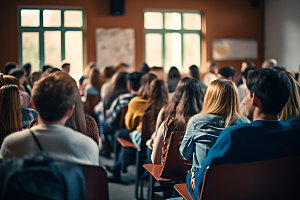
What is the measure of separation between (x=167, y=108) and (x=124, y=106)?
143 cm

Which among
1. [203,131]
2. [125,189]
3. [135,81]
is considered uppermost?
[135,81]

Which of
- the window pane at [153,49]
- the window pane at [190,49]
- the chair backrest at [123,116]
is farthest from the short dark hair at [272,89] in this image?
the window pane at [190,49]

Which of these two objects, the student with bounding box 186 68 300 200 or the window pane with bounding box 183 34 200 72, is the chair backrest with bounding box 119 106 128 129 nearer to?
the student with bounding box 186 68 300 200

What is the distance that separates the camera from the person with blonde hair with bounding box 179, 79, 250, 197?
2.39 meters

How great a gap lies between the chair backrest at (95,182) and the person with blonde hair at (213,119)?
89cm

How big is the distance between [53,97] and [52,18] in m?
8.93

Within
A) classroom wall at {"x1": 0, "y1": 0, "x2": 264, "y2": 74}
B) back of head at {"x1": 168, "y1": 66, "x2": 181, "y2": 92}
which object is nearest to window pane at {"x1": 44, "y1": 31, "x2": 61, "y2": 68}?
classroom wall at {"x1": 0, "y1": 0, "x2": 264, "y2": 74}

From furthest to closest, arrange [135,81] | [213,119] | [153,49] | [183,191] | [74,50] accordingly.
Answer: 1. [153,49]
2. [74,50]
3. [135,81]
4. [183,191]
5. [213,119]

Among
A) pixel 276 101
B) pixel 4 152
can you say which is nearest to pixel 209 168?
pixel 276 101

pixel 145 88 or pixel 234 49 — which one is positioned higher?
pixel 234 49

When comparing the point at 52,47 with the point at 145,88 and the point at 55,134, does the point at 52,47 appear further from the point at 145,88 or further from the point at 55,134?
the point at 55,134

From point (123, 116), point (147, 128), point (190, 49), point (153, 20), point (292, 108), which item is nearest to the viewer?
point (292, 108)

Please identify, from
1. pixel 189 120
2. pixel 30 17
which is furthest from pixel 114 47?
pixel 189 120

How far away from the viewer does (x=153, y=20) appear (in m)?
10.8
